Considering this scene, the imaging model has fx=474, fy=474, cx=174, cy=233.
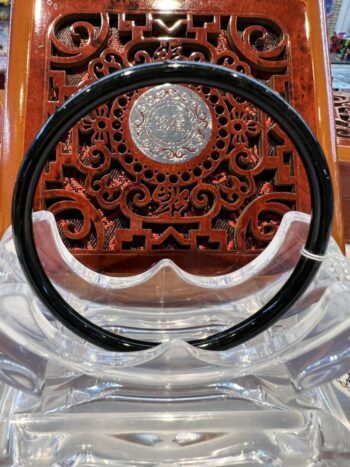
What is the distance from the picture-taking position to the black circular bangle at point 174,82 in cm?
37

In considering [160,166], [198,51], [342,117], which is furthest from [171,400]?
[342,117]

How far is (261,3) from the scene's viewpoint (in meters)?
0.72

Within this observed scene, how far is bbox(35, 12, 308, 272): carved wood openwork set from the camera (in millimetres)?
697

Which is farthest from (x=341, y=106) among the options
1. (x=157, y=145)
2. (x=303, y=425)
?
(x=303, y=425)

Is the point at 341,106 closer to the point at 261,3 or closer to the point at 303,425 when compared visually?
the point at 261,3

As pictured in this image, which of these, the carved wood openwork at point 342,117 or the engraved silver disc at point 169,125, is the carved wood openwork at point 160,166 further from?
the carved wood openwork at point 342,117

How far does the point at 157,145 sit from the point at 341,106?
52cm

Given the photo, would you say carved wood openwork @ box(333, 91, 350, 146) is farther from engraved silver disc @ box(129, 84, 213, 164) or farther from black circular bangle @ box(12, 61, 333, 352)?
black circular bangle @ box(12, 61, 333, 352)

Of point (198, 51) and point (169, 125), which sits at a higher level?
point (198, 51)

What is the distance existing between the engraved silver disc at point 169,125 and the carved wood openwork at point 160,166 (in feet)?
0.03

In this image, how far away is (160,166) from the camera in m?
0.70

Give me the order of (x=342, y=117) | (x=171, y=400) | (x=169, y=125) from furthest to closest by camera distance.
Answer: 1. (x=342, y=117)
2. (x=169, y=125)
3. (x=171, y=400)

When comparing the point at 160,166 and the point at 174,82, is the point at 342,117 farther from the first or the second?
the point at 174,82

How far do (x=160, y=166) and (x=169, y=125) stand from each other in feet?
0.20
